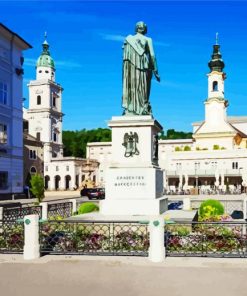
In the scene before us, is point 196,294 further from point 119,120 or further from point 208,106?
point 208,106

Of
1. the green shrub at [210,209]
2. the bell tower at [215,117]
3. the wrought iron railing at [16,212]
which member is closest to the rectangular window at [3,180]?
the wrought iron railing at [16,212]

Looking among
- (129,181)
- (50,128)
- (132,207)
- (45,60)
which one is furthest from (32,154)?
(132,207)

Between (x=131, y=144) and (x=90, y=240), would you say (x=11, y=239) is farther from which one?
(x=131, y=144)

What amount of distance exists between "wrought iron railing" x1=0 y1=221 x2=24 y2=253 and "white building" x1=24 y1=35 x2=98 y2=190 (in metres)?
73.7

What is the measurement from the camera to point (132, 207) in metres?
14.9

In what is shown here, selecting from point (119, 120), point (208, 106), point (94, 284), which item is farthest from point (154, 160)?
point (208, 106)

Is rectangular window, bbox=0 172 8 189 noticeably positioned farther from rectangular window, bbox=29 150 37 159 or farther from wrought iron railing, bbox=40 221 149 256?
wrought iron railing, bbox=40 221 149 256

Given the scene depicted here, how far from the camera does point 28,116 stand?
89.9 meters

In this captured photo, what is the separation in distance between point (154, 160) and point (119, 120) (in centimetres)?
205

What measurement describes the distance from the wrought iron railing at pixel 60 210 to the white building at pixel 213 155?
138 ft

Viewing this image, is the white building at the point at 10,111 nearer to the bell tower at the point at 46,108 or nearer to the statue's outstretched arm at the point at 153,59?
the statue's outstretched arm at the point at 153,59

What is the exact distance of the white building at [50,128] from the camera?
86.7m

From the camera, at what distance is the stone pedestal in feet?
49.1

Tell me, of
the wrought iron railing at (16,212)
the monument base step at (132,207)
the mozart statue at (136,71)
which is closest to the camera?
the monument base step at (132,207)
